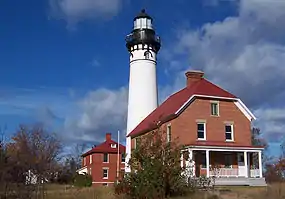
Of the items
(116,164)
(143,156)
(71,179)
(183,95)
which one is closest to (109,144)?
(116,164)

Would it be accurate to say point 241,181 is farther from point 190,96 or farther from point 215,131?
point 190,96

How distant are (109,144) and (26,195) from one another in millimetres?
45133

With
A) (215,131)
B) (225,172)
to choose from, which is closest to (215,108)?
(215,131)

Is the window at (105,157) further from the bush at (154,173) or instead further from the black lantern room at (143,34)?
the bush at (154,173)

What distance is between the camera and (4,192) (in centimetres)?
1752

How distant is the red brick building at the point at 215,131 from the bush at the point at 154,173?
11.2 m

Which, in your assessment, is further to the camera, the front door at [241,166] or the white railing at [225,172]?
the front door at [241,166]

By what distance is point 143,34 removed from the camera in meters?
45.9

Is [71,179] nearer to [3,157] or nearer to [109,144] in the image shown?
[109,144]

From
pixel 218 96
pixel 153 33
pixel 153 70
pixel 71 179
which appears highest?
pixel 153 33

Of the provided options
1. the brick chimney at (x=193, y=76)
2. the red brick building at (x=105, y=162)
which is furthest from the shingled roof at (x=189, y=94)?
the red brick building at (x=105, y=162)

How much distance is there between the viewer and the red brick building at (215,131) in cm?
3269

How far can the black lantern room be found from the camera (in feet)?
149

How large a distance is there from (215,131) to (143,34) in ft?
51.4
